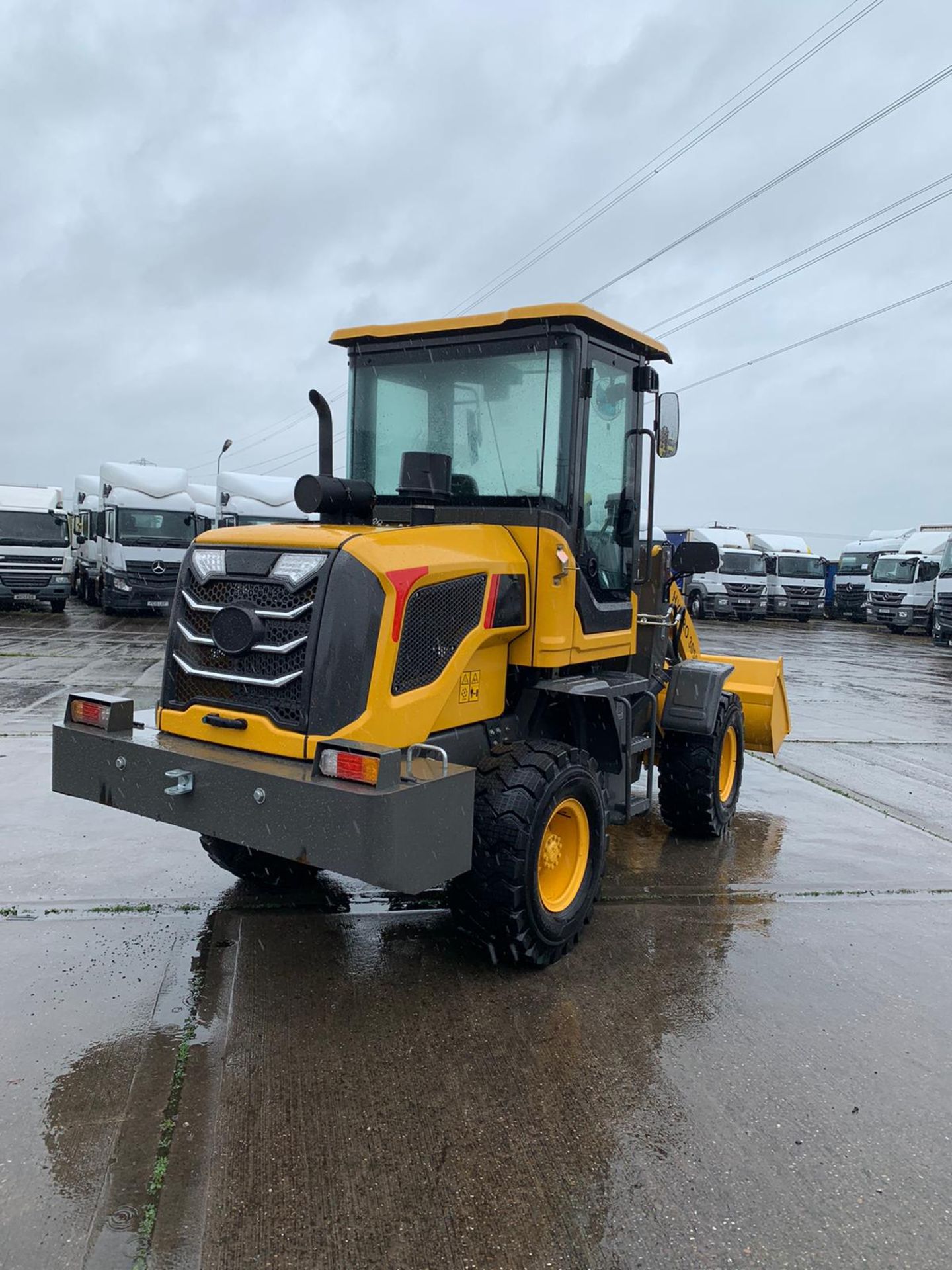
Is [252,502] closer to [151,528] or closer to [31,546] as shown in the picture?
[151,528]

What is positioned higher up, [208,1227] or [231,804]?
[231,804]

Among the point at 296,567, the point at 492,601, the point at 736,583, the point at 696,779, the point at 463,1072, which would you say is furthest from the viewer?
the point at 736,583

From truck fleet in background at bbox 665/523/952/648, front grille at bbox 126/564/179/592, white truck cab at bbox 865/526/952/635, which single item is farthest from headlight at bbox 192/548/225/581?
white truck cab at bbox 865/526/952/635

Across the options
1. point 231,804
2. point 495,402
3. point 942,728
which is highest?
point 495,402

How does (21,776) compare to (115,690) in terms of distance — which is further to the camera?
(115,690)

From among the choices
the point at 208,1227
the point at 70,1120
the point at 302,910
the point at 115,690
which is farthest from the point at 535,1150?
Result: the point at 115,690

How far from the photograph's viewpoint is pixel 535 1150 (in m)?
3.04

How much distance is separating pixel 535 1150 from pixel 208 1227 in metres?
0.99

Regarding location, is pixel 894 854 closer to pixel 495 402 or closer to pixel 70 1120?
pixel 495 402

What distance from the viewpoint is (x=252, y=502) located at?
73.0 ft

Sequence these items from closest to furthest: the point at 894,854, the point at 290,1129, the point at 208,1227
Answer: the point at 208,1227 → the point at 290,1129 → the point at 894,854

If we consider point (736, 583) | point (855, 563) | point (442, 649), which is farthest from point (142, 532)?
point (855, 563)

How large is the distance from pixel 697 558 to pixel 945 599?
22.2 m

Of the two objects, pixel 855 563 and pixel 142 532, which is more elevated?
pixel 142 532
